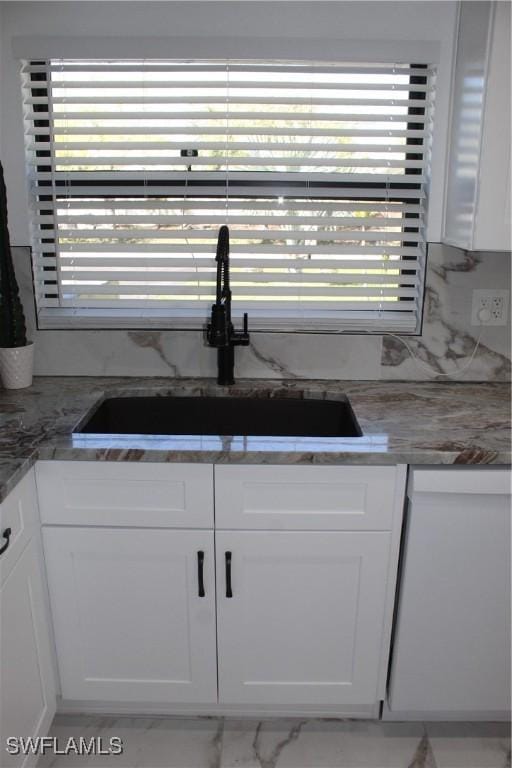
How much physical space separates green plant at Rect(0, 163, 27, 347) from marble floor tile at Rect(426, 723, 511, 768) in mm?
1792

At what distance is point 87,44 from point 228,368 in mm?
1133

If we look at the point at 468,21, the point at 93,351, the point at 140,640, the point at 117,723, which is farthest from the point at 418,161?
the point at 117,723

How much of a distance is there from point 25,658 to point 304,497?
80 centimetres

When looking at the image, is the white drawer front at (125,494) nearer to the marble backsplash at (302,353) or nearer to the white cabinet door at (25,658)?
the white cabinet door at (25,658)

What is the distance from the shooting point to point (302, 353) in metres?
2.06

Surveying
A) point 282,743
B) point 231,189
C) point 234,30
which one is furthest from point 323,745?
point 234,30

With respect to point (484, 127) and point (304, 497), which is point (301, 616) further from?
point (484, 127)

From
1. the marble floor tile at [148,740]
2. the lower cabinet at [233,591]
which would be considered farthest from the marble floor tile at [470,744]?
the marble floor tile at [148,740]

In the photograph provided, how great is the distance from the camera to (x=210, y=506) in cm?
152

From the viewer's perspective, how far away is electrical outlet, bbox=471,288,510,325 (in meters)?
1.99

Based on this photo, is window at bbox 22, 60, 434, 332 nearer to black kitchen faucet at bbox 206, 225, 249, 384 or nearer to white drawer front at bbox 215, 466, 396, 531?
black kitchen faucet at bbox 206, 225, 249, 384

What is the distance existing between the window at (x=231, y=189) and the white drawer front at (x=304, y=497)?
72 centimetres

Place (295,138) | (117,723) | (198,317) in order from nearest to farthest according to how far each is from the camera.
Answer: (117,723) → (295,138) → (198,317)

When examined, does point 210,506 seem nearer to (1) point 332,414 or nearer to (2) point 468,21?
(1) point 332,414
